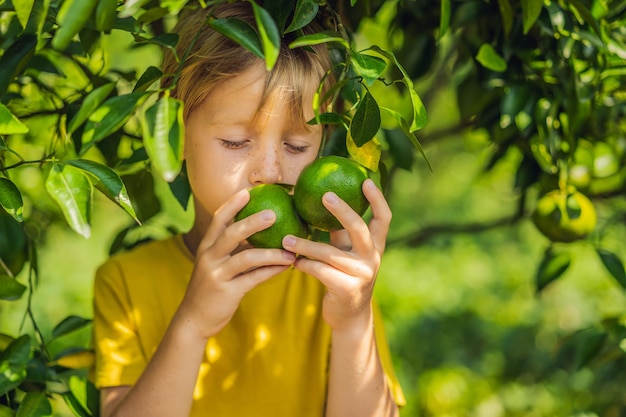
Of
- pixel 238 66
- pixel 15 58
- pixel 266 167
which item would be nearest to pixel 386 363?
pixel 266 167

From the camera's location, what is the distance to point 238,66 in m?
1.28

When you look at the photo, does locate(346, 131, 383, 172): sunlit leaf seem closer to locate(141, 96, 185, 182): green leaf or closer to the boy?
the boy

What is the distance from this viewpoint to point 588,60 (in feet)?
4.76

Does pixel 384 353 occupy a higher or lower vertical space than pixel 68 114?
lower

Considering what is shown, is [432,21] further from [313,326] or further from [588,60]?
[313,326]

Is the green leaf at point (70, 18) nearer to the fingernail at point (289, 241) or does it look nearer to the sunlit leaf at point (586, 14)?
the fingernail at point (289, 241)

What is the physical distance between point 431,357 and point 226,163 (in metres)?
2.49

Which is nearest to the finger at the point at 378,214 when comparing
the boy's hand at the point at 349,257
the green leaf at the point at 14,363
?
the boy's hand at the point at 349,257

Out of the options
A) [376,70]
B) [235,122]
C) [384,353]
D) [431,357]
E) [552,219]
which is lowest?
[431,357]

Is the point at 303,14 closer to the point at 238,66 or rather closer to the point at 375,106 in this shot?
the point at 375,106

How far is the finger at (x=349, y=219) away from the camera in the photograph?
3.64ft

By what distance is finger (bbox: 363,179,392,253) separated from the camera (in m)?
1.16

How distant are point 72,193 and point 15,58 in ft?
1.16

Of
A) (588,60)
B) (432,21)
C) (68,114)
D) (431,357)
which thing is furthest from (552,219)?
(431,357)
